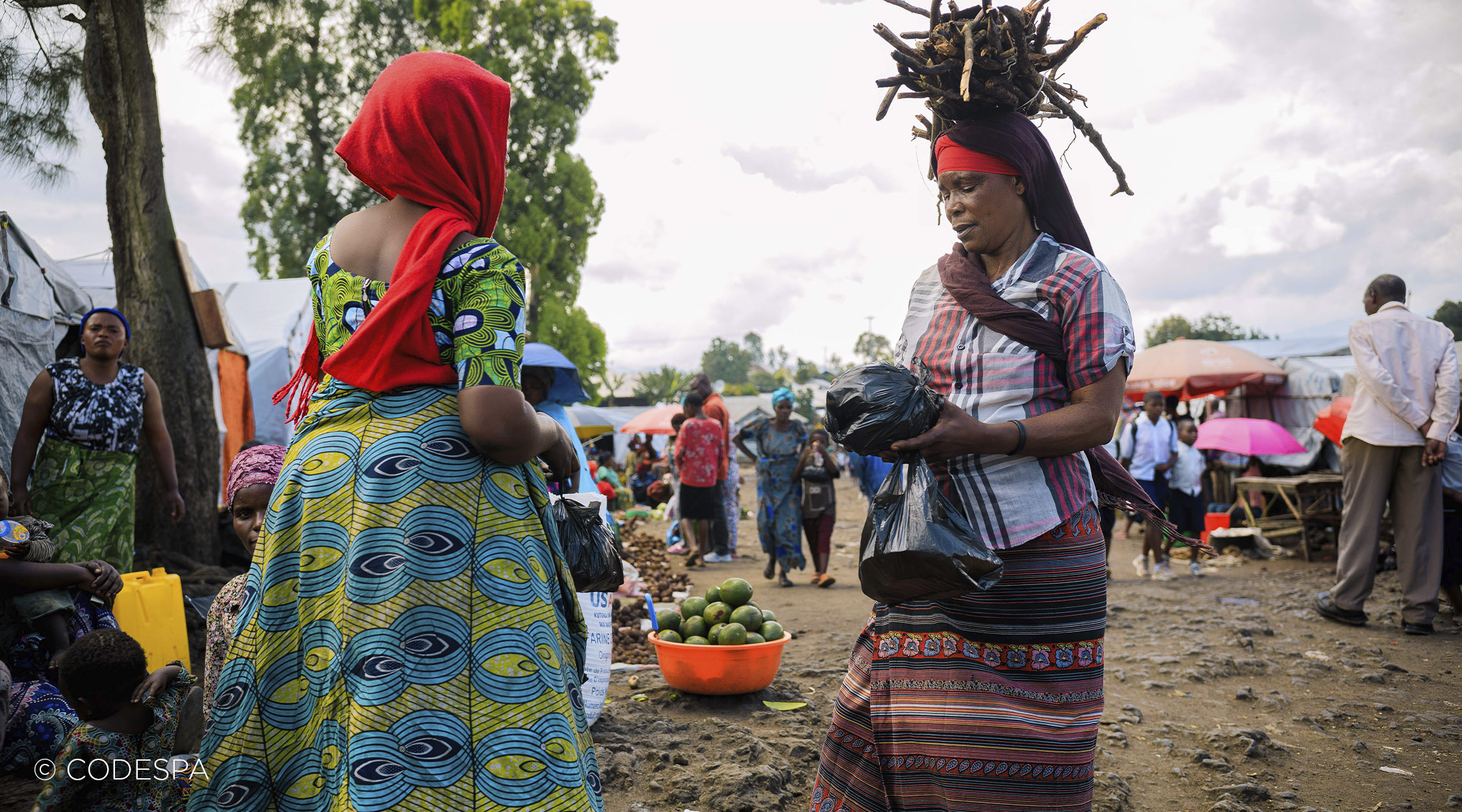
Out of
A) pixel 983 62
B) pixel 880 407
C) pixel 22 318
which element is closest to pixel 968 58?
pixel 983 62

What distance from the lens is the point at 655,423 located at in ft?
70.3

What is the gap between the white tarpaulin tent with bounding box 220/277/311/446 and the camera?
10.2 metres

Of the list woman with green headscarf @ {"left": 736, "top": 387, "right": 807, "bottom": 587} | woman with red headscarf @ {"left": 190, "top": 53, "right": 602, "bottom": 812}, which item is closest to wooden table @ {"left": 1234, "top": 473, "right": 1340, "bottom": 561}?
woman with green headscarf @ {"left": 736, "top": 387, "right": 807, "bottom": 587}

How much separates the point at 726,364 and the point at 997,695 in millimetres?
92994

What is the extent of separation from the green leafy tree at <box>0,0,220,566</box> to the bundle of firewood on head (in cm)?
603

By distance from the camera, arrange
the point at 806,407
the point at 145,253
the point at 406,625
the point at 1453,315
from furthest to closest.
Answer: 1. the point at 806,407
2. the point at 1453,315
3. the point at 145,253
4. the point at 406,625

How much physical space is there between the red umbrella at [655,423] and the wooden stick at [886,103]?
17.9 m

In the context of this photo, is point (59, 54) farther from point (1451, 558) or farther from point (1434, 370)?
A: point (1451, 558)

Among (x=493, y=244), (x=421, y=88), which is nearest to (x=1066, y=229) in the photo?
(x=493, y=244)

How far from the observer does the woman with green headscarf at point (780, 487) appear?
859 cm

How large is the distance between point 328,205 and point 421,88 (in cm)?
2150

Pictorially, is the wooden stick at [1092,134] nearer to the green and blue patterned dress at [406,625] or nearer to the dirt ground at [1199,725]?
the green and blue patterned dress at [406,625]

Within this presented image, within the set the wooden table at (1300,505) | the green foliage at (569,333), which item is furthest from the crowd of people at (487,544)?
the green foliage at (569,333)

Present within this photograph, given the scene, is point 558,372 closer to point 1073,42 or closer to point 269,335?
point 1073,42
